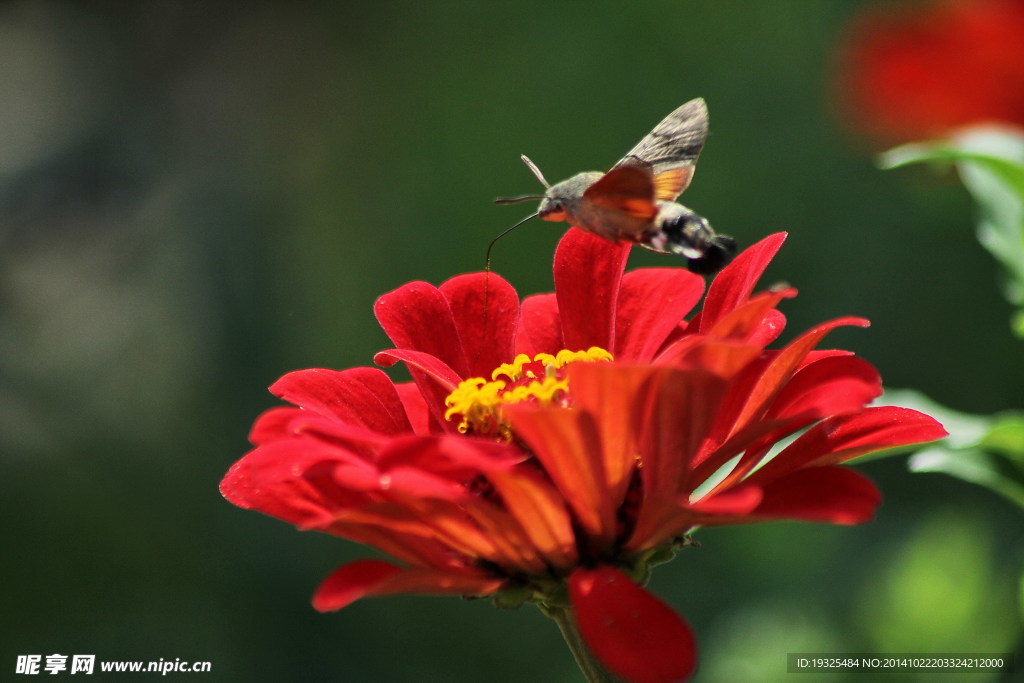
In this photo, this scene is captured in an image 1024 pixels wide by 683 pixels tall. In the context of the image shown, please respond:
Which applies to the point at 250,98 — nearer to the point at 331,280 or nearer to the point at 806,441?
the point at 331,280

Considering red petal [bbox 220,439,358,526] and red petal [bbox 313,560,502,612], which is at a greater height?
red petal [bbox 220,439,358,526]

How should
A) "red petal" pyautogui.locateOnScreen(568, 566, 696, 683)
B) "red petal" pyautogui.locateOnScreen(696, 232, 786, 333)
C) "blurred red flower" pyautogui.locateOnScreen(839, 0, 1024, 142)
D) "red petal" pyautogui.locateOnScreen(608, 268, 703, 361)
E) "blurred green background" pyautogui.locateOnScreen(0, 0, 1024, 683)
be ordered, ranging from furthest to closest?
"blurred green background" pyautogui.locateOnScreen(0, 0, 1024, 683)
"blurred red flower" pyautogui.locateOnScreen(839, 0, 1024, 142)
"red petal" pyautogui.locateOnScreen(608, 268, 703, 361)
"red petal" pyautogui.locateOnScreen(696, 232, 786, 333)
"red petal" pyautogui.locateOnScreen(568, 566, 696, 683)

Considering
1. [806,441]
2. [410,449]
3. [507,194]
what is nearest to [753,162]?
[507,194]

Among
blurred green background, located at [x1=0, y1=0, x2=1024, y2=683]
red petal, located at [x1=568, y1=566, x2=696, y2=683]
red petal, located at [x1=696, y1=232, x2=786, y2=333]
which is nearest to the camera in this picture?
red petal, located at [x1=568, y1=566, x2=696, y2=683]

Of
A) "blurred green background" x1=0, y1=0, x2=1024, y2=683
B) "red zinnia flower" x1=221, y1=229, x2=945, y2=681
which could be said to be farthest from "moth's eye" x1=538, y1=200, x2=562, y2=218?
"blurred green background" x1=0, y1=0, x2=1024, y2=683

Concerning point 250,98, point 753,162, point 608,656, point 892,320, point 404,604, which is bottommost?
point 608,656

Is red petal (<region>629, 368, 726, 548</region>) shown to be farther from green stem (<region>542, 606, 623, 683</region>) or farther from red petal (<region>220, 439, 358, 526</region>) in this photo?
red petal (<region>220, 439, 358, 526</region>)
